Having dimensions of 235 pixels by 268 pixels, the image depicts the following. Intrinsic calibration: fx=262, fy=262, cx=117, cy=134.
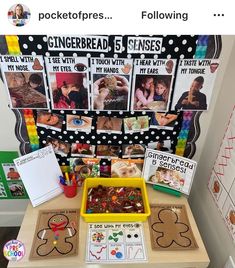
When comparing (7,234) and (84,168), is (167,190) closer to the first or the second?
(84,168)

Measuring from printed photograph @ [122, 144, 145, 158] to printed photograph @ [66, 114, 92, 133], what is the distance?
0.67ft

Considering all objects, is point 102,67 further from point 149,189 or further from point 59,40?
point 149,189

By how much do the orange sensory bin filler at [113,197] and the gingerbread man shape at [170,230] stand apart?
7 cm

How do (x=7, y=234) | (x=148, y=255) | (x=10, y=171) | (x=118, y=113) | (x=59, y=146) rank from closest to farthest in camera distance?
(x=148, y=255) → (x=118, y=113) → (x=59, y=146) → (x=10, y=171) → (x=7, y=234)

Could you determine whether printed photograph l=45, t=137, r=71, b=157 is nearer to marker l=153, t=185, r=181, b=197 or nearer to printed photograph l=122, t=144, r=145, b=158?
printed photograph l=122, t=144, r=145, b=158

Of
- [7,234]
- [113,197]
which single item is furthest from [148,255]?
[7,234]

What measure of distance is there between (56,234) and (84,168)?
0.35 metres

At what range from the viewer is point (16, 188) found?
147cm

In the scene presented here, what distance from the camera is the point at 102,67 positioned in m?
1.03

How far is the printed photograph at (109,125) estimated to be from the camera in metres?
1.17

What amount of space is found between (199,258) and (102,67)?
2.73 feet

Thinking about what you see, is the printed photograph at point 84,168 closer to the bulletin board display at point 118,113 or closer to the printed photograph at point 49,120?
the bulletin board display at point 118,113
